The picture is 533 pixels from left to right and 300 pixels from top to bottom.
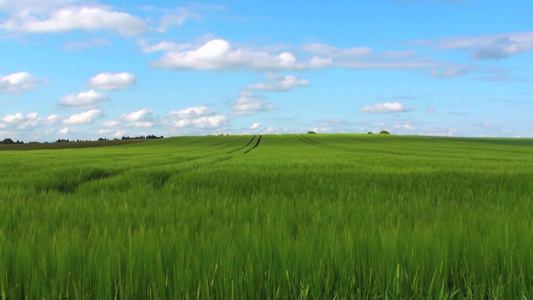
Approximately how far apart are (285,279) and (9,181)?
29.2 ft

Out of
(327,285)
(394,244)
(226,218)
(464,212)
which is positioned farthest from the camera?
(464,212)

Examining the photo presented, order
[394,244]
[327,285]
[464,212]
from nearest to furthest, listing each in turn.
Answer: [327,285], [394,244], [464,212]

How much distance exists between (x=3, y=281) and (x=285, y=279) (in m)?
1.58

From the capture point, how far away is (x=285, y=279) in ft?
6.29

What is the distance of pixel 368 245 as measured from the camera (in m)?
2.23

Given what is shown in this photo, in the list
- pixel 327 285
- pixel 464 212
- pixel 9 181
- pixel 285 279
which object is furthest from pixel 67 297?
pixel 9 181

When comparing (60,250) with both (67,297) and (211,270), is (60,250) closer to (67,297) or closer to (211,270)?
(67,297)

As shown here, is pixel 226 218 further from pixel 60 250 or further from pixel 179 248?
pixel 60 250

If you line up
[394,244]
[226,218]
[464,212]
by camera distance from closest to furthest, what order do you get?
[394,244] < [226,218] < [464,212]

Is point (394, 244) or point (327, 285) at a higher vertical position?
point (394, 244)

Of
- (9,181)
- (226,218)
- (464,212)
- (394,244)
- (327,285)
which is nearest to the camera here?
(327,285)

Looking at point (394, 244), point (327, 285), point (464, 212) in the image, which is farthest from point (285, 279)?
point (464, 212)

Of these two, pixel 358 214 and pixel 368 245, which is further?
pixel 358 214

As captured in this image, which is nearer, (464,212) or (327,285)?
(327,285)
